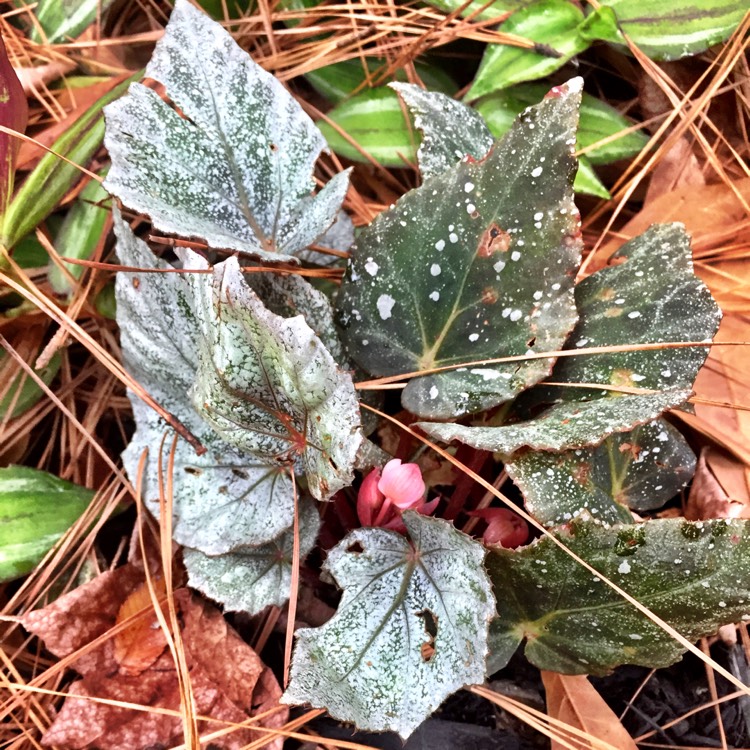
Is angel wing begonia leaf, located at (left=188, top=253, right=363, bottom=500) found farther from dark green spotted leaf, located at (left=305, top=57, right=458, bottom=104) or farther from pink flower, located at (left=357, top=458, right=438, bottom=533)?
dark green spotted leaf, located at (left=305, top=57, right=458, bottom=104)

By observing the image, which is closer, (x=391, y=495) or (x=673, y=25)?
(x=391, y=495)

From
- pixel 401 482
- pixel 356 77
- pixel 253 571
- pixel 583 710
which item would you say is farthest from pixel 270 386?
pixel 356 77

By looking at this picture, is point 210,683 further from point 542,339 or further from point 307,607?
point 542,339

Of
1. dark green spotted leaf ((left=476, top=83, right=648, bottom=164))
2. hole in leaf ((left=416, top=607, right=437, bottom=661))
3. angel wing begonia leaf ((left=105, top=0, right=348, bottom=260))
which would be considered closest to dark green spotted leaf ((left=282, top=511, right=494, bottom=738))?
hole in leaf ((left=416, top=607, right=437, bottom=661))

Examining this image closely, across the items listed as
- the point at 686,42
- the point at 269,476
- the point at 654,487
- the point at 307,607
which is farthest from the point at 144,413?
the point at 686,42

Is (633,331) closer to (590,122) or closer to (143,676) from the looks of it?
(590,122)
